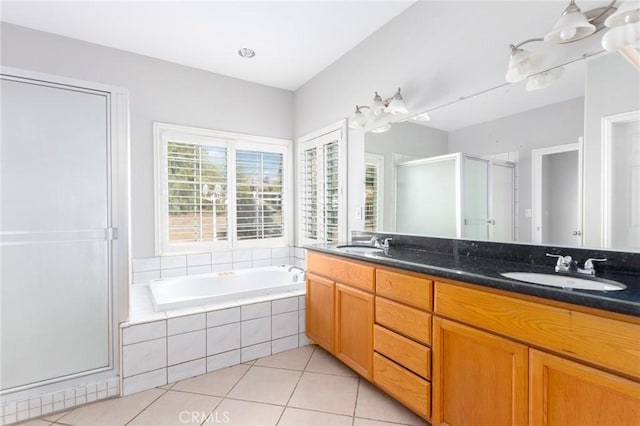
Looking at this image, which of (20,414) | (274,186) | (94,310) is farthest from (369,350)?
(274,186)

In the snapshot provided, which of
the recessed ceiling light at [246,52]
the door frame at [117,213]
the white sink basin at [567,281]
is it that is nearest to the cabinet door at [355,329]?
the white sink basin at [567,281]

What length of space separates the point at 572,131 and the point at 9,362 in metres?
3.21

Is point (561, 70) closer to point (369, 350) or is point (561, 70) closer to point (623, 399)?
point (623, 399)

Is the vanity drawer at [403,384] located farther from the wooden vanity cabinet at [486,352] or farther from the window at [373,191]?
the window at [373,191]

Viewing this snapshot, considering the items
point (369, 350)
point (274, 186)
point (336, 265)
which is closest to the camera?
point (369, 350)

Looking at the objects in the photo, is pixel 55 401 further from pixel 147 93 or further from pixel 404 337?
pixel 147 93

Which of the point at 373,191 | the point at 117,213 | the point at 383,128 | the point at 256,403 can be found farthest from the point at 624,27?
the point at 117,213

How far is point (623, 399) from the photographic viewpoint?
903mm

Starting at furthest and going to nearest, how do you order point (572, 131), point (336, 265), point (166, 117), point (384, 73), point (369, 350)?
point (166, 117)
point (384, 73)
point (336, 265)
point (369, 350)
point (572, 131)

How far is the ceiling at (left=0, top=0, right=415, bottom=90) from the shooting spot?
2094 mm

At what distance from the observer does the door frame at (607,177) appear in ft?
4.28

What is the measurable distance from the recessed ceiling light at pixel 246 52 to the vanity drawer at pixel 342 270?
6.18ft

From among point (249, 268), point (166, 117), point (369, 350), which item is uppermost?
point (166, 117)

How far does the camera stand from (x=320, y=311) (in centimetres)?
231
